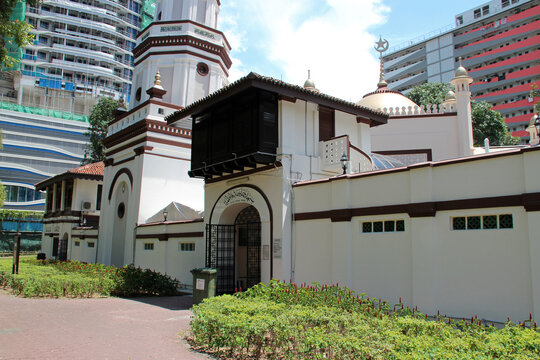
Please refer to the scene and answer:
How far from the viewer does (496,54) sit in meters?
73.1

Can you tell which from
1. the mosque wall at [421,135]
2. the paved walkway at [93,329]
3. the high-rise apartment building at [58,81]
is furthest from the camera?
the high-rise apartment building at [58,81]

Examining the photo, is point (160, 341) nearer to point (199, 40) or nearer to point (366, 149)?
point (366, 149)

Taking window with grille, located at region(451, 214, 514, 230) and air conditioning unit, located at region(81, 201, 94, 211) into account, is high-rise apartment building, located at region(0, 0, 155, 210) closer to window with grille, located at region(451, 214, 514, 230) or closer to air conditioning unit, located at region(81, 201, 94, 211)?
air conditioning unit, located at region(81, 201, 94, 211)

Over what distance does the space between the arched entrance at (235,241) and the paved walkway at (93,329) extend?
2.05 m

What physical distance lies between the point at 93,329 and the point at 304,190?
6966mm

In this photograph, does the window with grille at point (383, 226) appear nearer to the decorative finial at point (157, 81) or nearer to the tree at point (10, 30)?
the tree at point (10, 30)

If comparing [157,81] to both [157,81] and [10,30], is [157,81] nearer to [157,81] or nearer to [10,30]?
[157,81]

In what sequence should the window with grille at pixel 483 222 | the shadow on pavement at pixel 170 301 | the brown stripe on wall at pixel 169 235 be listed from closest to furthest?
the window with grille at pixel 483 222
the shadow on pavement at pixel 170 301
the brown stripe on wall at pixel 169 235

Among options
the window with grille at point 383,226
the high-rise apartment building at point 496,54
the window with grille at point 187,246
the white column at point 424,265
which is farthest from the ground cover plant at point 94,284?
the high-rise apartment building at point 496,54

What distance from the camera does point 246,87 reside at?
1344 centimetres

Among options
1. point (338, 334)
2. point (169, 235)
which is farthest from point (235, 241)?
point (338, 334)

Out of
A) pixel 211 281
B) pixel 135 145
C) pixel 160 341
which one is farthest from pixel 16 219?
pixel 160 341

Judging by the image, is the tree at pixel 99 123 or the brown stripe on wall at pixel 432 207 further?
the tree at pixel 99 123

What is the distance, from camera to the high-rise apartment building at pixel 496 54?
6875 cm
